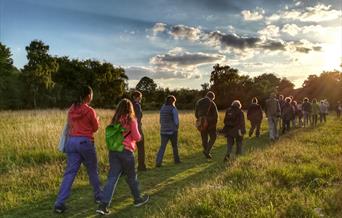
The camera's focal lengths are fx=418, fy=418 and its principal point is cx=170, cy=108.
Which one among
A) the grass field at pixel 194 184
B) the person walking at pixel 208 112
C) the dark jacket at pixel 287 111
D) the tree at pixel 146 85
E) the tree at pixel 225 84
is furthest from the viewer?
the tree at pixel 146 85

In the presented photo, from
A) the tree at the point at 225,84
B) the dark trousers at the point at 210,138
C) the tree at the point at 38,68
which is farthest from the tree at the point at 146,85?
the dark trousers at the point at 210,138

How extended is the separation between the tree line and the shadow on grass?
87.3ft

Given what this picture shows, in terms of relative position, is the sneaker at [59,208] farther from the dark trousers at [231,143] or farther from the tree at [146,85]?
the tree at [146,85]

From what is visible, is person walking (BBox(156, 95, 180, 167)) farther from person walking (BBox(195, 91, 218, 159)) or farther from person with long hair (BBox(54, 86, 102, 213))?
person with long hair (BBox(54, 86, 102, 213))

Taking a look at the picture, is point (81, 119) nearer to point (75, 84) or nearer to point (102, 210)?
point (102, 210)

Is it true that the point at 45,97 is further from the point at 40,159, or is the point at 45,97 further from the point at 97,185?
the point at 97,185

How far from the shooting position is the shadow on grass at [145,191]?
802 centimetres

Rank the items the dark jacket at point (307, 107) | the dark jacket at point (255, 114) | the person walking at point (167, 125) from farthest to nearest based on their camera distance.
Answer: the dark jacket at point (307, 107) → the dark jacket at point (255, 114) → the person walking at point (167, 125)

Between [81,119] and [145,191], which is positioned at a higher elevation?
[81,119]

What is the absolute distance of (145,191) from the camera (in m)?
9.70

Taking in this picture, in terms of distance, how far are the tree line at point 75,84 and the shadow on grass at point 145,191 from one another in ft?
87.3

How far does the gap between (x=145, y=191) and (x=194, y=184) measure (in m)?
1.19

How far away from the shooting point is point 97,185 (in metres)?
8.38

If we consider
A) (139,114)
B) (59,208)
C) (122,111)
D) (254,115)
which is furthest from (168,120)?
(254,115)
